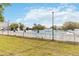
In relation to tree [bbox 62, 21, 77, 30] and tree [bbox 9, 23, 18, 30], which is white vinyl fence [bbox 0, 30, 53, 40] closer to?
tree [bbox 9, 23, 18, 30]

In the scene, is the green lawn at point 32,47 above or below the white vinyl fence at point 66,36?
below

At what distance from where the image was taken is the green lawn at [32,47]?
183 inches

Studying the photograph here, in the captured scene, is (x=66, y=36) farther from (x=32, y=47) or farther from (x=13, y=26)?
(x=13, y=26)

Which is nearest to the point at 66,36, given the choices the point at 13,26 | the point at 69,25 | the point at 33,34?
the point at 69,25

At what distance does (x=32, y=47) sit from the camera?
4.70m

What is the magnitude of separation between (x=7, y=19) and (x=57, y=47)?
826mm

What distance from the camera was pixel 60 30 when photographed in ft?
15.4

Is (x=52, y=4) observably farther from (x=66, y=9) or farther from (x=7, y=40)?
(x=7, y=40)

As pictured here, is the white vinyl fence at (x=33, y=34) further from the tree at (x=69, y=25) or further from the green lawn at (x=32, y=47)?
the tree at (x=69, y=25)

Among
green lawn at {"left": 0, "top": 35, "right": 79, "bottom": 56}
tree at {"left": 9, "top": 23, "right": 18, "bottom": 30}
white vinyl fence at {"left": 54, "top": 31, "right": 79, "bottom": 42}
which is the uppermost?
tree at {"left": 9, "top": 23, "right": 18, "bottom": 30}

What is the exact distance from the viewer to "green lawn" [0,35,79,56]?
183 inches

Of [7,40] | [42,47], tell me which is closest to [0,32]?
[7,40]

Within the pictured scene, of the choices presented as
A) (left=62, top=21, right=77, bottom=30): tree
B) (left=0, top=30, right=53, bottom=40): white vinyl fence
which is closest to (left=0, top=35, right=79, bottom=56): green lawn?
(left=0, top=30, right=53, bottom=40): white vinyl fence

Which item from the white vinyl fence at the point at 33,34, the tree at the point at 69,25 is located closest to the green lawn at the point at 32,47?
the white vinyl fence at the point at 33,34
